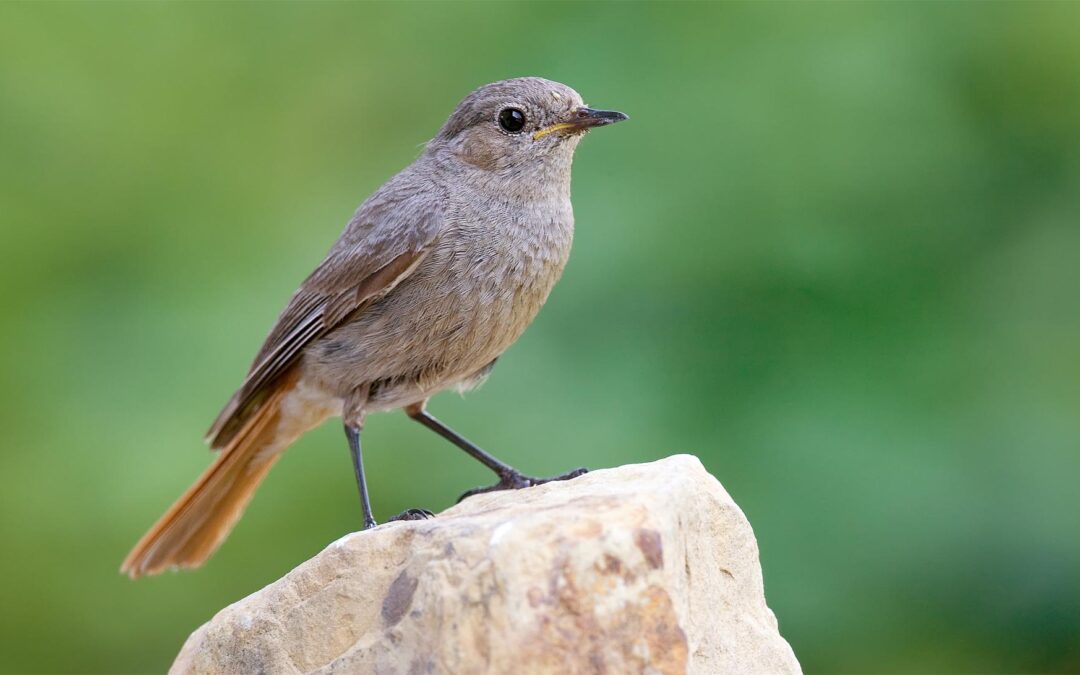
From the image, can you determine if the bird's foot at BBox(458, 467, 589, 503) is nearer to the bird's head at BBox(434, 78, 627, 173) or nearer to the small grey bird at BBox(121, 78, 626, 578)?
the small grey bird at BBox(121, 78, 626, 578)

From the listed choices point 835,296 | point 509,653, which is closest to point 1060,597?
point 835,296

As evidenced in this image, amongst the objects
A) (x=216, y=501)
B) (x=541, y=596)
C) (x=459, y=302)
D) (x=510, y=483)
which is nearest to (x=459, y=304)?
(x=459, y=302)

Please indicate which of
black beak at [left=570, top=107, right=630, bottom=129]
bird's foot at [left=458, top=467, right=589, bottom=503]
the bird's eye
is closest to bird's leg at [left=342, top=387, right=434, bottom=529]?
bird's foot at [left=458, top=467, right=589, bottom=503]

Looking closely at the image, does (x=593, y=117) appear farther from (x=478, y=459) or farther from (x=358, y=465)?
(x=358, y=465)

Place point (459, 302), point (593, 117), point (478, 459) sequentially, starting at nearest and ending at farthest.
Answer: point (459, 302), point (593, 117), point (478, 459)

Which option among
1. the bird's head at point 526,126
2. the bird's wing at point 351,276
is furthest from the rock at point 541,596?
the bird's head at point 526,126

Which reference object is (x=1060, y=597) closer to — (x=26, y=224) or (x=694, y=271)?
(x=694, y=271)

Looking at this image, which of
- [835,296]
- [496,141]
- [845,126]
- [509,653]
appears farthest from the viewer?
[845,126]
